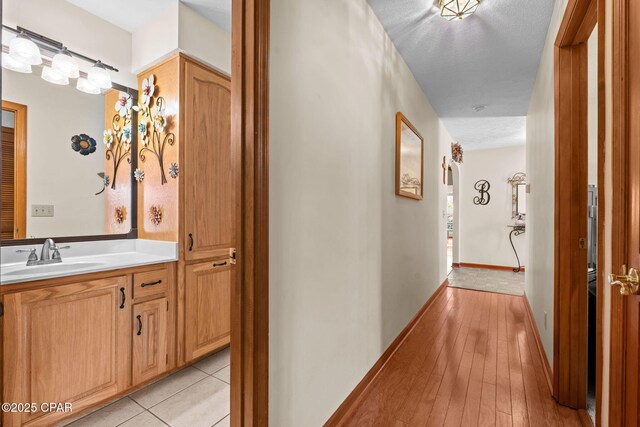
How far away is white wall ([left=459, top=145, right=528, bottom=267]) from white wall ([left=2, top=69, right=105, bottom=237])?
6.14 meters

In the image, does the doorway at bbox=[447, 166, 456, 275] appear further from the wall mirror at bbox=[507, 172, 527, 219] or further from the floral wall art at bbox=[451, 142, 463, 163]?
the wall mirror at bbox=[507, 172, 527, 219]

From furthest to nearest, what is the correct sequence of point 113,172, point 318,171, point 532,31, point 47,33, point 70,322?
point 113,172
point 532,31
point 47,33
point 70,322
point 318,171

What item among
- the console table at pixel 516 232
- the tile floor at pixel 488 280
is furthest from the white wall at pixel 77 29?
the console table at pixel 516 232

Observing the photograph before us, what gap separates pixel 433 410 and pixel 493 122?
4031mm

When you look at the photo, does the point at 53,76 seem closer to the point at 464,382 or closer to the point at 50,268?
the point at 50,268

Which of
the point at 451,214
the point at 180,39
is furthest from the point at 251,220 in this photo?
the point at 451,214

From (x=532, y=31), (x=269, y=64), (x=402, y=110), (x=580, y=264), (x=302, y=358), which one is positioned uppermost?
(x=532, y=31)

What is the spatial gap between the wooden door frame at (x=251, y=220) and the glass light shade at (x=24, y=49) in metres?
1.66

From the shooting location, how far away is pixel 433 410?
1816 millimetres

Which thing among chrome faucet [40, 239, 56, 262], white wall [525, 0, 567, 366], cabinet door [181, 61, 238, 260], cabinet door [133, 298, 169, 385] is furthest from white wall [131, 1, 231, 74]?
white wall [525, 0, 567, 366]

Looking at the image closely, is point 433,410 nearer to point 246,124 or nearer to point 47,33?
point 246,124

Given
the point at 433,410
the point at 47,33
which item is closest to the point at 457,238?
the point at 433,410

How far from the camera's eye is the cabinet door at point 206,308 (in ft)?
7.53

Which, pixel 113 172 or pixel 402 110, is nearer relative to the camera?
pixel 113 172
